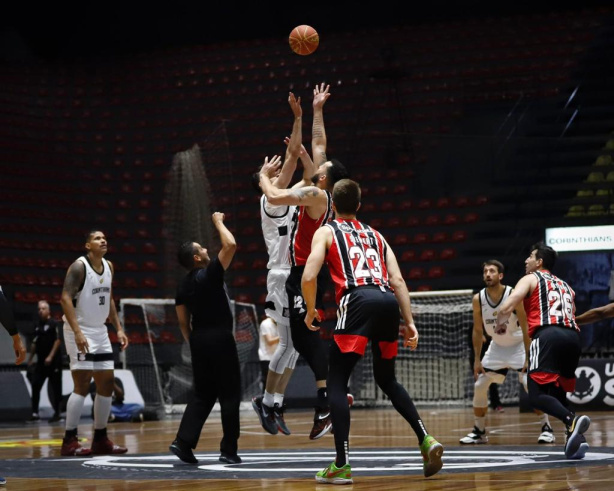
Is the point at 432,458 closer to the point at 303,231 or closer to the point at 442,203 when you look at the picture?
the point at 303,231

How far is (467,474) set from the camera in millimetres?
6418

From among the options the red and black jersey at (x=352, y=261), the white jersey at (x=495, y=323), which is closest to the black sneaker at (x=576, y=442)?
the red and black jersey at (x=352, y=261)

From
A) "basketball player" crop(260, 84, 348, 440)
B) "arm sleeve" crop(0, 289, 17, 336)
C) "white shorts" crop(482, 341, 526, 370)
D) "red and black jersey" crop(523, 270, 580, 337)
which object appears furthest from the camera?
"white shorts" crop(482, 341, 526, 370)

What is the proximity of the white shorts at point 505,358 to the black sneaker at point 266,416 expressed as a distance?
10.5 feet

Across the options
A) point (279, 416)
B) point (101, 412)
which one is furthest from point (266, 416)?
point (101, 412)

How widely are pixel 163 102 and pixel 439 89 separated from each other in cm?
735

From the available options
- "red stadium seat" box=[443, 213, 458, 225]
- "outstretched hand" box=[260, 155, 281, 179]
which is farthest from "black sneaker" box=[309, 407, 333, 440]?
"red stadium seat" box=[443, 213, 458, 225]

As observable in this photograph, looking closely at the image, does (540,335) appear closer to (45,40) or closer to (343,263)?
(343,263)

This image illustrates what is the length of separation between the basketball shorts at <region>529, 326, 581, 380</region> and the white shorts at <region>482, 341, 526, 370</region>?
8.35 ft

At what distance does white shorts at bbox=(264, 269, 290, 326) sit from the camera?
8.27m

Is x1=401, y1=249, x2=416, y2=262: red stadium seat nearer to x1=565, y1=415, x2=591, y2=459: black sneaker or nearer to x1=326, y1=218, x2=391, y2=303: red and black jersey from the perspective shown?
x1=565, y1=415, x2=591, y2=459: black sneaker

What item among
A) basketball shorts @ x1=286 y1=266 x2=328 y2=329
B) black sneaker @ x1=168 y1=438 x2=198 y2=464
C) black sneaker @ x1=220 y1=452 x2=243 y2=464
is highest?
basketball shorts @ x1=286 y1=266 x2=328 y2=329

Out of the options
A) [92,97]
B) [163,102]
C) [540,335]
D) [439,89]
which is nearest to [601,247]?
[439,89]

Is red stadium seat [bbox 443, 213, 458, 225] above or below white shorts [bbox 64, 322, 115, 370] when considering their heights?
above
